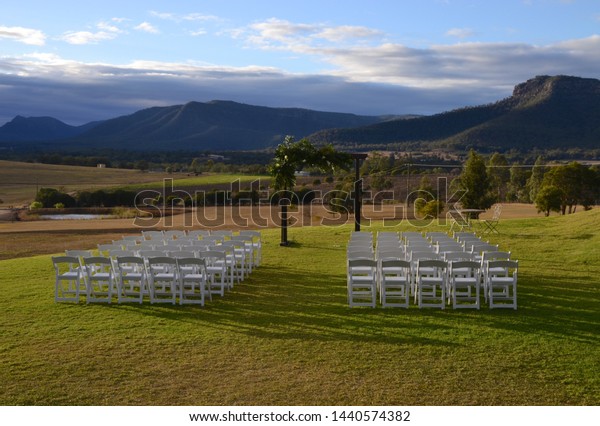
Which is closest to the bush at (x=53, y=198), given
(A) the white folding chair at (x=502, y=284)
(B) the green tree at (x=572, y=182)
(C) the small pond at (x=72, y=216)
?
(C) the small pond at (x=72, y=216)

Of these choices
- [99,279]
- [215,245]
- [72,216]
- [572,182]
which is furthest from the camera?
[72,216]

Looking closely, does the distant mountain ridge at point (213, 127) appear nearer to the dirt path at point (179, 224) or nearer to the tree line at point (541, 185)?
the tree line at point (541, 185)

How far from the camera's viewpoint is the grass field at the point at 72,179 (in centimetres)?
5728

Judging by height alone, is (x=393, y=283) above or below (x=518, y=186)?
above

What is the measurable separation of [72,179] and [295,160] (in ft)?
174

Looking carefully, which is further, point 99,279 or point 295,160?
point 295,160

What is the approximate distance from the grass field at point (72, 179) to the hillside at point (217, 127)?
102 feet

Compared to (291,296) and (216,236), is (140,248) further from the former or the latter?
(291,296)

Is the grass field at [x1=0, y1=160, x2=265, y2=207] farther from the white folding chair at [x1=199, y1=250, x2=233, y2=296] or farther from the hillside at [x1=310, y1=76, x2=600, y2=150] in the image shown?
the white folding chair at [x1=199, y1=250, x2=233, y2=296]

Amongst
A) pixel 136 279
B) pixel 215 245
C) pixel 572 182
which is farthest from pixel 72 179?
pixel 136 279

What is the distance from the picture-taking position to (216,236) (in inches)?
571

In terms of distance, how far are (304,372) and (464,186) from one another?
72.7 feet

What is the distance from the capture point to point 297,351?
7.55m

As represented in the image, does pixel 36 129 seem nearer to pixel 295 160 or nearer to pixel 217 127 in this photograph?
pixel 217 127
